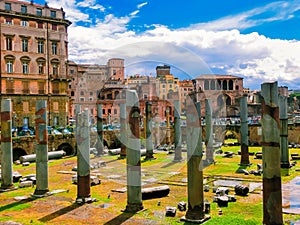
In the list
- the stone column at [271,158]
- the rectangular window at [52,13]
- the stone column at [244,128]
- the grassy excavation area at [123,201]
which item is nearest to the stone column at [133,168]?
the grassy excavation area at [123,201]

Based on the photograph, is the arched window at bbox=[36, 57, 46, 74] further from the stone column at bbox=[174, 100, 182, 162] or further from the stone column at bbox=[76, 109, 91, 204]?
the stone column at bbox=[76, 109, 91, 204]

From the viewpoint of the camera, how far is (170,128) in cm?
4259

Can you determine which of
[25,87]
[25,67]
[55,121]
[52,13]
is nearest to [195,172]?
[25,87]

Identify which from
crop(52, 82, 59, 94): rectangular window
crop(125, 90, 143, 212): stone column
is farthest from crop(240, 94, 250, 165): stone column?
crop(52, 82, 59, 94): rectangular window

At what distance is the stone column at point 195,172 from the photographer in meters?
11.5

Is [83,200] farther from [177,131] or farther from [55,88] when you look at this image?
[55,88]

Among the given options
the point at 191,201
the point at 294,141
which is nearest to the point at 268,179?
the point at 191,201

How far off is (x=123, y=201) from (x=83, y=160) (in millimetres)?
2376

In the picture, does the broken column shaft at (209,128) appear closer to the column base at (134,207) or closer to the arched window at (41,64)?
the column base at (134,207)

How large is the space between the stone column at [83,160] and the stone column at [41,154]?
7.23ft

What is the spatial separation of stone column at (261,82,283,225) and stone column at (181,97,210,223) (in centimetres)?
220

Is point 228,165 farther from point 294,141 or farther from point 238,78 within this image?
point 238,78

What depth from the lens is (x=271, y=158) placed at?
32.8ft

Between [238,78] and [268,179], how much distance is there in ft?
283
